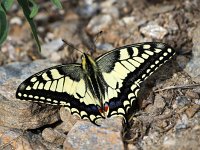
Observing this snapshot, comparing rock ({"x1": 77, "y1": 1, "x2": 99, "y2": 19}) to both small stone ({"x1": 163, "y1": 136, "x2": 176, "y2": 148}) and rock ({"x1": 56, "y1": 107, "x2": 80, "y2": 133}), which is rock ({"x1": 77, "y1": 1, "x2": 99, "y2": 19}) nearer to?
rock ({"x1": 56, "y1": 107, "x2": 80, "y2": 133})

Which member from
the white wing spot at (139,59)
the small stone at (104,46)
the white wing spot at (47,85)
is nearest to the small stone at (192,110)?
the white wing spot at (139,59)

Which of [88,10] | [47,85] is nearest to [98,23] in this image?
[88,10]

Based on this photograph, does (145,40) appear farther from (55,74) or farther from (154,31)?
(55,74)

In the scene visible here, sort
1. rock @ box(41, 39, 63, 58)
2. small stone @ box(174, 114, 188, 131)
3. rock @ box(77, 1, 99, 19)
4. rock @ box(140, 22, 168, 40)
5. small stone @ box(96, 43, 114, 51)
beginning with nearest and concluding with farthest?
small stone @ box(174, 114, 188, 131) < rock @ box(140, 22, 168, 40) < small stone @ box(96, 43, 114, 51) < rock @ box(41, 39, 63, 58) < rock @ box(77, 1, 99, 19)

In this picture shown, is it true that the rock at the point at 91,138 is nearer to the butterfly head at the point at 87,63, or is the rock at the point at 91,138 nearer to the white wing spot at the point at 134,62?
the butterfly head at the point at 87,63

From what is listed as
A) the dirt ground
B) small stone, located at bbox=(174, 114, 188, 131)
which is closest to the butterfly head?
the dirt ground

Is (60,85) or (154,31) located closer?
(60,85)
